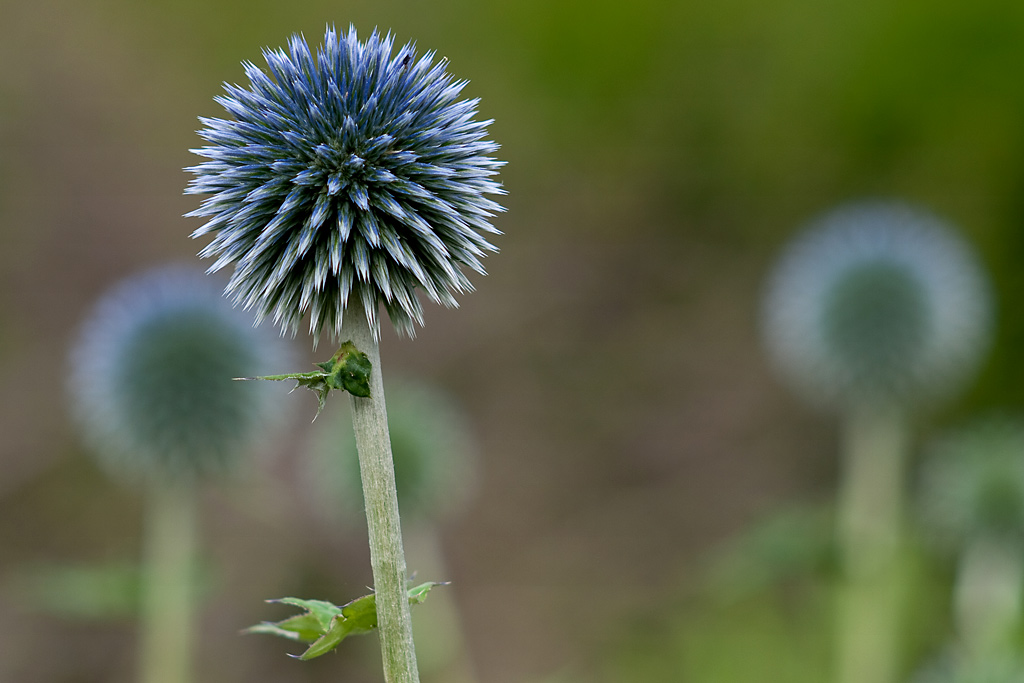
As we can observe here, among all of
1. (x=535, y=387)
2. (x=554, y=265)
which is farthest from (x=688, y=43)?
(x=535, y=387)

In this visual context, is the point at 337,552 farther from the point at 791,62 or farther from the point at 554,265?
the point at 791,62

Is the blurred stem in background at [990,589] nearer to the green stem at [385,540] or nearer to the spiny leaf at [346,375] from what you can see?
the green stem at [385,540]

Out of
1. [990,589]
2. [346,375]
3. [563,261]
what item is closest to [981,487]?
[990,589]

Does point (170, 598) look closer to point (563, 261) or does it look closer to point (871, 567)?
point (871, 567)

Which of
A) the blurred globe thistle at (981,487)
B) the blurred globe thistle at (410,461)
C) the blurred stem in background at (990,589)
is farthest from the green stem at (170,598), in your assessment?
the blurred globe thistle at (981,487)

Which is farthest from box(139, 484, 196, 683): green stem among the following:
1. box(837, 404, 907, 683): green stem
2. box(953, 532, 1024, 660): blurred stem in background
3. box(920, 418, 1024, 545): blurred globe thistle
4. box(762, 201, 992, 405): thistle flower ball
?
box(920, 418, 1024, 545): blurred globe thistle

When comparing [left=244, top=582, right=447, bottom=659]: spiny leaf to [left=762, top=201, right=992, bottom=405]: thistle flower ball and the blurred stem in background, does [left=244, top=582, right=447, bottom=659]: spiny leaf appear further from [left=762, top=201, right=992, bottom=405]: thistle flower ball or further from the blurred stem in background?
[left=762, top=201, right=992, bottom=405]: thistle flower ball
